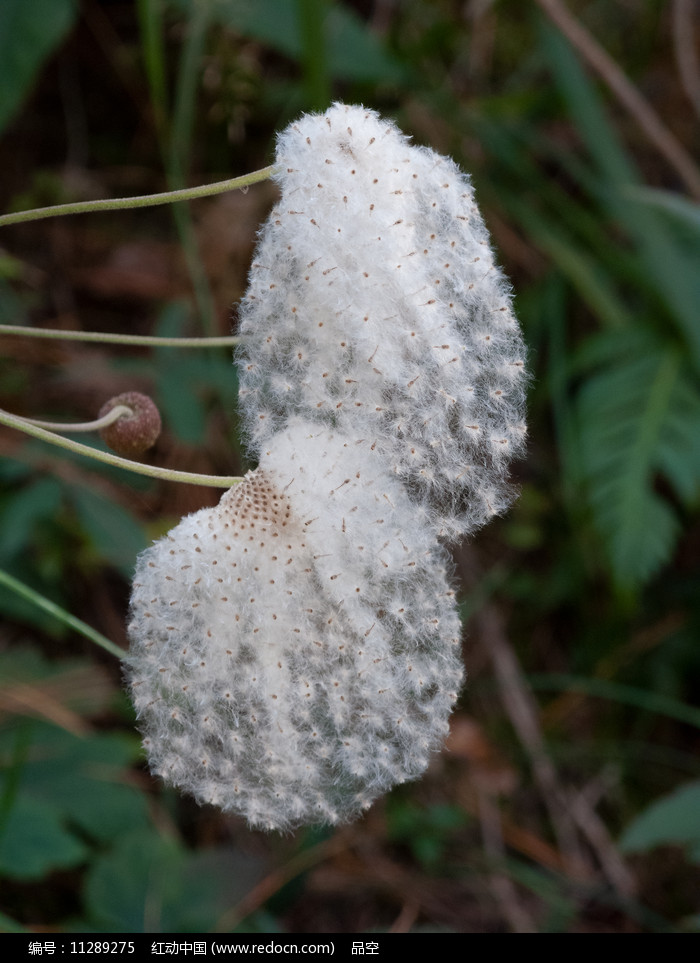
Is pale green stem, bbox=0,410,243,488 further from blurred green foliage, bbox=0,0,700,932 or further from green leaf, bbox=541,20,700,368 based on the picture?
green leaf, bbox=541,20,700,368

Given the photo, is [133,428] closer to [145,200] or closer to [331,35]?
[145,200]

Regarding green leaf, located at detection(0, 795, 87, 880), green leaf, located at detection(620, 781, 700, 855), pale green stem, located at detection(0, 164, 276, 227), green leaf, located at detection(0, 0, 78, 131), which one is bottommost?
green leaf, located at detection(620, 781, 700, 855)

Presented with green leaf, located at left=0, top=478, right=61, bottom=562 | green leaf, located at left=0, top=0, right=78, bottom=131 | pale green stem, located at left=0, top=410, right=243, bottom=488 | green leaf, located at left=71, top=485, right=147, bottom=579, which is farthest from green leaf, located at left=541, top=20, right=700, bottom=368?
pale green stem, located at left=0, top=410, right=243, bottom=488

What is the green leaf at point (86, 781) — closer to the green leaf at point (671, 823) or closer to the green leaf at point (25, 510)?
the green leaf at point (25, 510)

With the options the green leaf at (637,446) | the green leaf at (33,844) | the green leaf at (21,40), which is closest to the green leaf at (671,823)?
the green leaf at (637,446)

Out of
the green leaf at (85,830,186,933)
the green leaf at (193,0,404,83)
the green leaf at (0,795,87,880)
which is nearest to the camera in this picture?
the green leaf at (0,795,87,880)

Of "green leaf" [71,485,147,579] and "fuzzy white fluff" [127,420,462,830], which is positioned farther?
"green leaf" [71,485,147,579]

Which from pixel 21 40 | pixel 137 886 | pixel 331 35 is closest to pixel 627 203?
pixel 331 35
